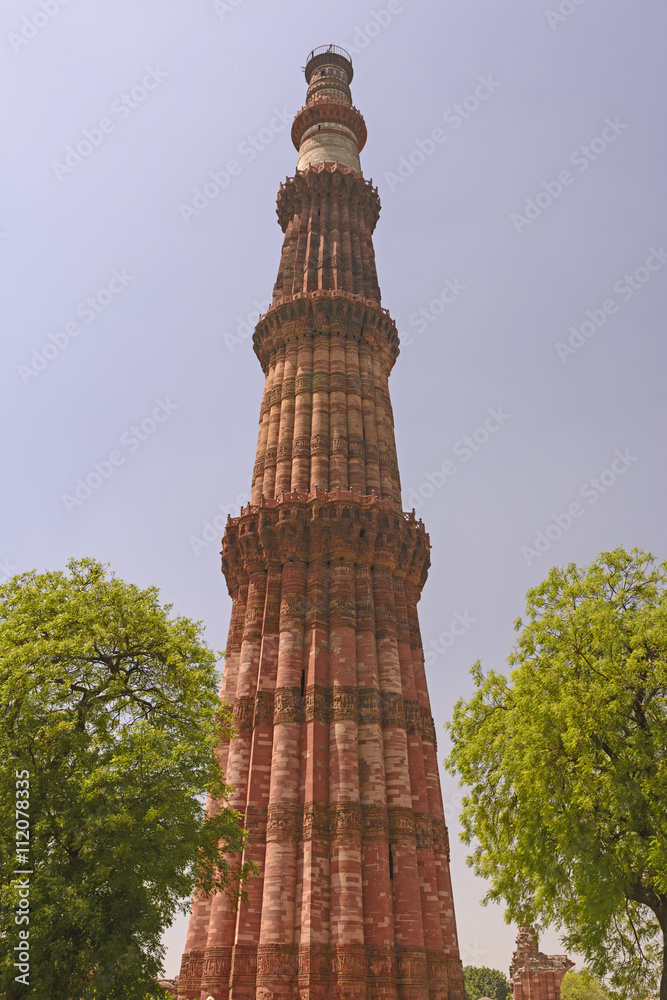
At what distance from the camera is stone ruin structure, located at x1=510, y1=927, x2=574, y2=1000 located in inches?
1588

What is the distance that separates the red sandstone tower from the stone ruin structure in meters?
20.3

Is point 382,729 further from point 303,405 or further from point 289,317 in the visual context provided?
point 289,317

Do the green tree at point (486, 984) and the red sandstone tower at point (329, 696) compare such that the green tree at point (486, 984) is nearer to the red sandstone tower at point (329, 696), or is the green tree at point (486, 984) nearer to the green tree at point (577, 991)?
the green tree at point (577, 991)

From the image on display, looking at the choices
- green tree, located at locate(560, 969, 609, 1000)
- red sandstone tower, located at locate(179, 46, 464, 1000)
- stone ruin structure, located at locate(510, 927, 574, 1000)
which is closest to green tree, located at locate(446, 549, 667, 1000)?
red sandstone tower, located at locate(179, 46, 464, 1000)

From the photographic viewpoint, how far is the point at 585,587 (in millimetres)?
20172

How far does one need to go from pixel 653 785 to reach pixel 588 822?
174 centimetres

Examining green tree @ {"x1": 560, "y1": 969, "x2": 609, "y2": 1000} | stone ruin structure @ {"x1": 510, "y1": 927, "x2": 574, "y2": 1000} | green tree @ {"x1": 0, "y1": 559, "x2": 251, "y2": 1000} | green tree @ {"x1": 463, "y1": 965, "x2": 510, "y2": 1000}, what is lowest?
green tree @ {"x1": 0, "y1": 559, "x2": 251, "y2": 1000}

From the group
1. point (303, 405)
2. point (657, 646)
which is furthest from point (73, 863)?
point (303, 405)

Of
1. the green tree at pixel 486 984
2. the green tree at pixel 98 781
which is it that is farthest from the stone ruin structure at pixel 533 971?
the green tree at pixel 486 984

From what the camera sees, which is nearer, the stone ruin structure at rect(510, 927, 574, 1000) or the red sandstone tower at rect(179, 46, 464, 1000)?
the red sandstone tower at rect(179, 46, 464, 1000)

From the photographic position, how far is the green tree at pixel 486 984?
257 ft

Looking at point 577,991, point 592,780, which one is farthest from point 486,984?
point 592,780

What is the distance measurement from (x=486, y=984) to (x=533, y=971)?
45.6m

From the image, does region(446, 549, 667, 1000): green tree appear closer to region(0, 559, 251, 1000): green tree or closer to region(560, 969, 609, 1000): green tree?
region(0, 559, 251, 1000): green tree
